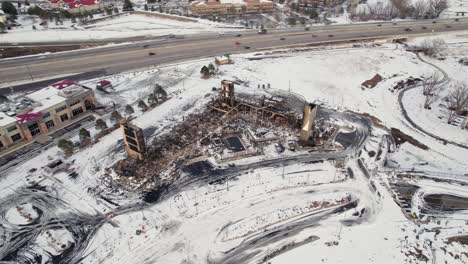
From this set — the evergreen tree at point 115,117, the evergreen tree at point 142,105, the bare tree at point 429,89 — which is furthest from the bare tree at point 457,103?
the evergreen tree at point 115,117

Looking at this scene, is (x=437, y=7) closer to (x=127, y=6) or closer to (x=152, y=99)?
(x=152, y=99)

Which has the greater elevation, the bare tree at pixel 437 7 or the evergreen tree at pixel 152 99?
the bare tree at pixel 437 7

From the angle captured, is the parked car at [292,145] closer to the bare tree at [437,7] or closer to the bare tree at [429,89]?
the bare tree at [429,89]

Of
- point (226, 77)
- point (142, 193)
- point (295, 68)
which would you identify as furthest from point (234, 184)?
point (295, 68)

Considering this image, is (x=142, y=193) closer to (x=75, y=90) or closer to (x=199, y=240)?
(x=199, y=240)

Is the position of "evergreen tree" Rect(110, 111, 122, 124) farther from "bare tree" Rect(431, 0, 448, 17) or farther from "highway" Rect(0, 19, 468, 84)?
"bare tree" Rect(431, 0, 448, 17)

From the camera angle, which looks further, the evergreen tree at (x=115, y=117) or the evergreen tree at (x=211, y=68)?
the evergreen tree at (x=211, y=68)

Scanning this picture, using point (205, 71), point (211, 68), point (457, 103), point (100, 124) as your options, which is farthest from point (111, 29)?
point (457, 103)
